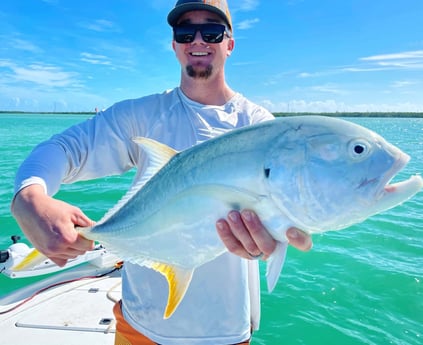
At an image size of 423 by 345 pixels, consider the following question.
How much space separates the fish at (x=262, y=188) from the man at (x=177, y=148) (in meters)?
0.09

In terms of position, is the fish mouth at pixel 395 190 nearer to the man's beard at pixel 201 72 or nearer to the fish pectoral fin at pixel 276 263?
the fish pectoral fin at pixel 276 263

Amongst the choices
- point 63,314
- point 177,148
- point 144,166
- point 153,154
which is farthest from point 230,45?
point 63,314

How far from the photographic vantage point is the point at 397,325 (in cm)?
539

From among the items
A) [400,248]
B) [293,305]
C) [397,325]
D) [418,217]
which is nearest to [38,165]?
[293,305]

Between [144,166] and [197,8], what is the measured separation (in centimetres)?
104

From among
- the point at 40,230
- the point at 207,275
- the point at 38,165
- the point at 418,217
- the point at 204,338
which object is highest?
the point at 38,165

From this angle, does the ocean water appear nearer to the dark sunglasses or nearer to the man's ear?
the man's ear

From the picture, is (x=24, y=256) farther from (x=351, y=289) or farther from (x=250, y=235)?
(x=351, y=289)

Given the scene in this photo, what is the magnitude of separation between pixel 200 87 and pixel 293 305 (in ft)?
15.5

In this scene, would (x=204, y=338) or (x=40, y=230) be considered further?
(x=204, y=338)

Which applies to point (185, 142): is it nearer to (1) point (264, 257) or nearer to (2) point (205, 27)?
(2) point (205, 27)

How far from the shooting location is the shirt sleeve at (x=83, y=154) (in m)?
1.78

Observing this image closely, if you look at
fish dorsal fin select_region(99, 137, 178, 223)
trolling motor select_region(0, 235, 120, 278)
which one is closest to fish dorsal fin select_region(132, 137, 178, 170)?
fish dorsal fin select_region(99, 137, 178, 223)

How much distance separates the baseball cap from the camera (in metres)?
2.26
